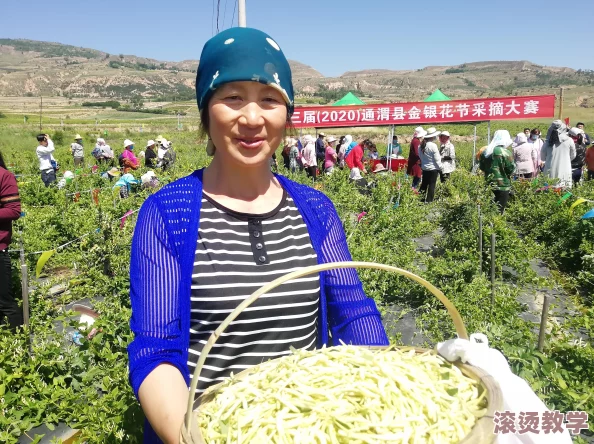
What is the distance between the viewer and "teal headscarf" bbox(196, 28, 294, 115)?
125 centimetres

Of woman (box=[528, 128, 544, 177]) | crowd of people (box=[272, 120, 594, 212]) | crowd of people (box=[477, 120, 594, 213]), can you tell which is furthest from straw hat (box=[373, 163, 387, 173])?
woman (box=[528, 128, 544, 177])

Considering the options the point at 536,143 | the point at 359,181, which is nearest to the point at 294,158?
the point at 359,181

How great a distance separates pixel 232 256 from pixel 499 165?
7.23 metres

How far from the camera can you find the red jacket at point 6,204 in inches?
144

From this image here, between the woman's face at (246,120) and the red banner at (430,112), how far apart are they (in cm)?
1161

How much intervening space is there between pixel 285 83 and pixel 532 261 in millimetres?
6070

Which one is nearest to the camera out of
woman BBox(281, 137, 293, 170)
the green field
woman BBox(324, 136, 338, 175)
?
the green field

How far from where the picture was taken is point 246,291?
130cm

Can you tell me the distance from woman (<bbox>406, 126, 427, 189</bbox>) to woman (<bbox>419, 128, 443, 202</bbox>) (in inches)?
11.5

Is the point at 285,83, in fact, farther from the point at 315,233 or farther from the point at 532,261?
the point at 532,261

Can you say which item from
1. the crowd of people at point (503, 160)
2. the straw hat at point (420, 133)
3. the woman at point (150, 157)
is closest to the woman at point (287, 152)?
the crowd of people at point (503, 160)

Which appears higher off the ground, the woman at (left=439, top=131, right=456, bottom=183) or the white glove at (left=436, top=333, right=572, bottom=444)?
the woman at (left=439, top=131, right=456, bottom=183)

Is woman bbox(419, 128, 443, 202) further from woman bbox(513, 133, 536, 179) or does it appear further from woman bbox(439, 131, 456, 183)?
woman bbox(513, 133, 536, 179)

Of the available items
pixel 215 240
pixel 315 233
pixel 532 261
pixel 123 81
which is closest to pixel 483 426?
pixel 315 233
